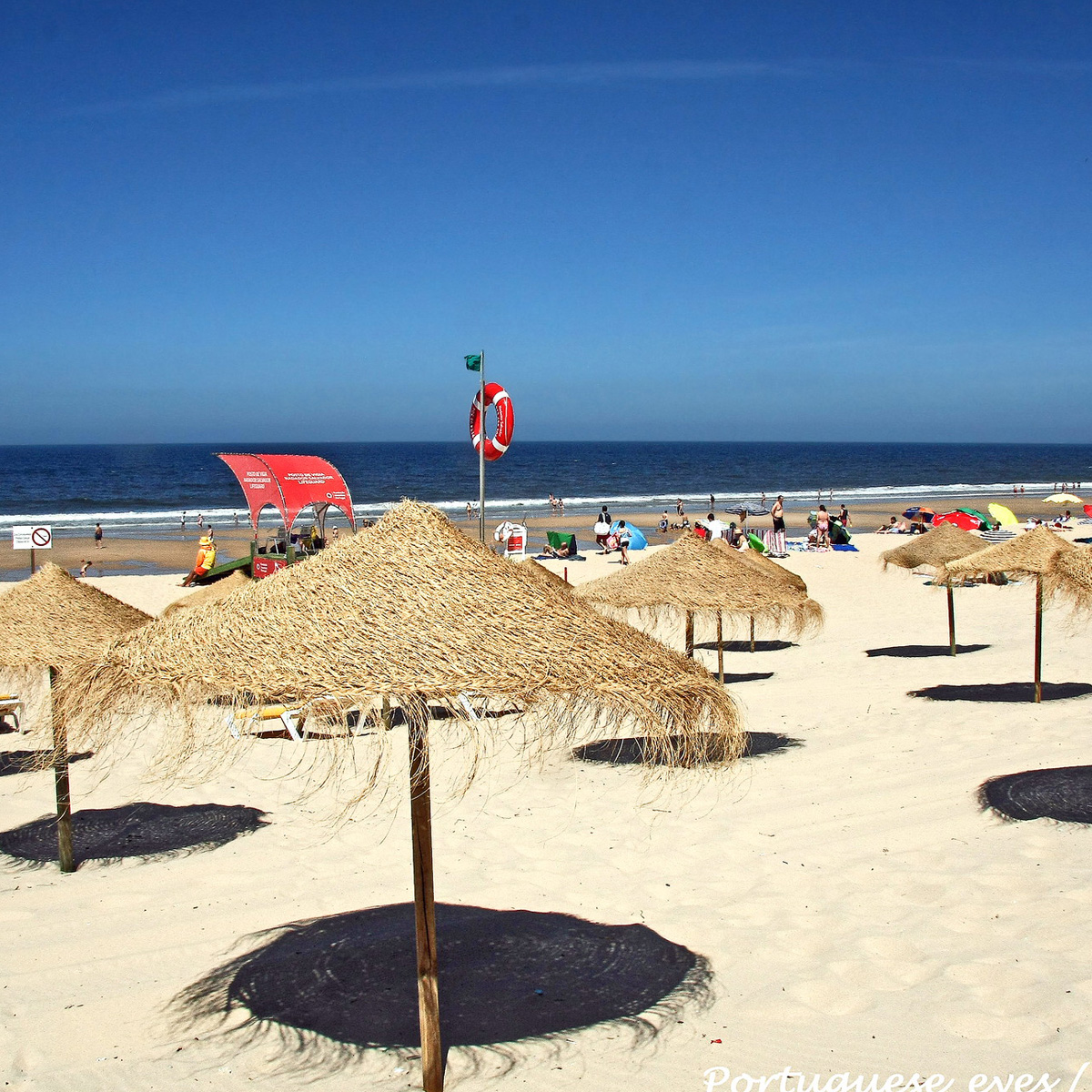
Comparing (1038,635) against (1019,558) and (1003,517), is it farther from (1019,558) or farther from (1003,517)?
(1003,517)

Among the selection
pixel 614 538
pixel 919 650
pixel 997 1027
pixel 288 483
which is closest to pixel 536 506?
pixel 614 538

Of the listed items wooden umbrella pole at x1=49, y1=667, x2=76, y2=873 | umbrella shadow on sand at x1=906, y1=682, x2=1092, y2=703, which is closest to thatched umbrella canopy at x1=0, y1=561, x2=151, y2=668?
wooden umbrella pole at x1=49, y1=667, x2=76, y2=873

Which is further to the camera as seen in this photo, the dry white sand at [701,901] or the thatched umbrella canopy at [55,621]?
the thatched umbrella canopy at [55,621]

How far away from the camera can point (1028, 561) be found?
9438 millimetres

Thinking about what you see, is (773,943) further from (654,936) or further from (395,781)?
(395,781)

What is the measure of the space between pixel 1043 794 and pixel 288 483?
524 inches

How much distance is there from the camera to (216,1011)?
4.53 meters

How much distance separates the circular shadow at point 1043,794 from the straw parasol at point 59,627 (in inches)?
244

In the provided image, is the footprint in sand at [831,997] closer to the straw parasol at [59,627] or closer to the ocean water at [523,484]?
the straw parasol at [59,627]

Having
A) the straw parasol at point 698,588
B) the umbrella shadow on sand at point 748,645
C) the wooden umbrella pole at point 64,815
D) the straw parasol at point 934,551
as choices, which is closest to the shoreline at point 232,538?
the umbrella shadow on sand at point 748,645

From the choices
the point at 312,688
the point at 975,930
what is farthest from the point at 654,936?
the point at 312,688

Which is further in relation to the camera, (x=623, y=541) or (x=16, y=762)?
(x=623, y=541)

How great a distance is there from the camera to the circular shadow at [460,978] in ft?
14.5

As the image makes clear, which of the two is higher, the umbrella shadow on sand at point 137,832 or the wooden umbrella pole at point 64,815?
the wooden umbrella pole at point 64,815
